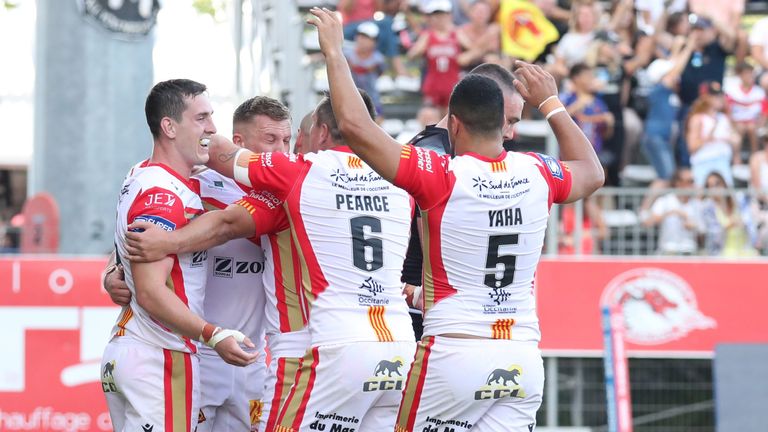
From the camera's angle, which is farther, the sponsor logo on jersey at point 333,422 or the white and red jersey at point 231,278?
the white and red jersey at point 231,278

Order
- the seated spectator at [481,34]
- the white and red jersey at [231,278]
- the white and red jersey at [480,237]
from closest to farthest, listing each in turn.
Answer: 1. the white and red jersey at [480,237]
2. the white and red jersey at [231,278]
3. the seated spectator at [481,34]

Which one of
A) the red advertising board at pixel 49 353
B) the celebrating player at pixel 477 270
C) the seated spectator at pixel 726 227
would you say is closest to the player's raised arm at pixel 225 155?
the celebrating player at pixel 477 270

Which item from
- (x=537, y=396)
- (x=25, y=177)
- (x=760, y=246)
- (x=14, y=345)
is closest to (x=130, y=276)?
(x=537, y=396)

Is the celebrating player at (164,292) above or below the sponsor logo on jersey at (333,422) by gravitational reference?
above

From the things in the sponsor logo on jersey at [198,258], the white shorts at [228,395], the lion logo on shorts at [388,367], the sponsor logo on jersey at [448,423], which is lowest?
the sponsor logo on jersey at [448,423]

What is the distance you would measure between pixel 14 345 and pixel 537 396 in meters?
6.01

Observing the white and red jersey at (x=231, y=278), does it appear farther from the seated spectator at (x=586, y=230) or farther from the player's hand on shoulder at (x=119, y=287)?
the seated spectator at (x=586, y=230)

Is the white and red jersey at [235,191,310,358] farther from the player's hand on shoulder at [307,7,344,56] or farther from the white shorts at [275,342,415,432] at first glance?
the player's hand on shoulder at [307,7,344,56]

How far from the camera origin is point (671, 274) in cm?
1088

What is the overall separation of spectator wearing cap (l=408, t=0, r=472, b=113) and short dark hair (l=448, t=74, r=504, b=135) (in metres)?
7.84

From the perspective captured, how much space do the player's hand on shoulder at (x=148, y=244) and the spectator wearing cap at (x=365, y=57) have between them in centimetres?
778

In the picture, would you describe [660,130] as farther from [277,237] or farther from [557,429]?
[277,237]

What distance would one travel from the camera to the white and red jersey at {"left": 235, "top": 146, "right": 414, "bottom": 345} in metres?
5.51

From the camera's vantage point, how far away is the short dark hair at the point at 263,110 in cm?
621
